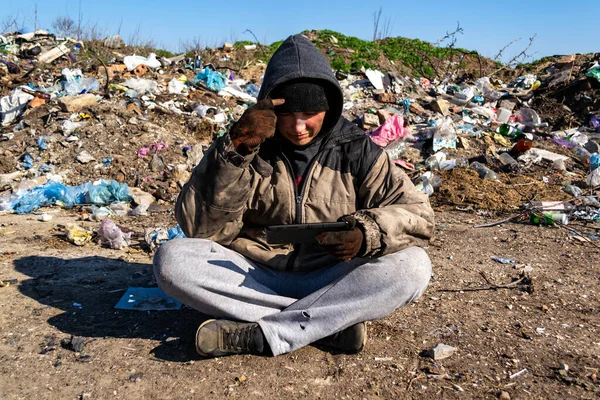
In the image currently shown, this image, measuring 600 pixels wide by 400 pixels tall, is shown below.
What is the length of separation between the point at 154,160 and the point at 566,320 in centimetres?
488

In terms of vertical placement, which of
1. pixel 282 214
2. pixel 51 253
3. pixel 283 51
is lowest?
pixel 51 253

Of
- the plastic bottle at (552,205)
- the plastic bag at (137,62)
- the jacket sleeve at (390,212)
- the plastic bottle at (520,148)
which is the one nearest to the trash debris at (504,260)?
the plastic bottle at (552,205)

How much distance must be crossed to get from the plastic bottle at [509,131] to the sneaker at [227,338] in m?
6.86

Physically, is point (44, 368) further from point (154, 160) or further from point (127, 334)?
point (154, 160)

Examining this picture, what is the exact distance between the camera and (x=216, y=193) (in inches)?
90.0

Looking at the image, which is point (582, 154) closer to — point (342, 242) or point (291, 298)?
point (291, 298)

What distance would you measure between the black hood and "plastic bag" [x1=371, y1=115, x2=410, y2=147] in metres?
4.64

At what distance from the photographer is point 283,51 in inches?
101

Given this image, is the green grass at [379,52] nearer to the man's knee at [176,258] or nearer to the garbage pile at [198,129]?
the garbage pile at [198,129]

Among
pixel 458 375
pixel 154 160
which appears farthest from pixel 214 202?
pixel 154 160

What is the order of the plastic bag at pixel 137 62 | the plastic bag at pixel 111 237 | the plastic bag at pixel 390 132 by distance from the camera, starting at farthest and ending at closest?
the plastic bag at pixel 137 62 → the plastic bag at pixel 390 132 → the plastic bag at pixel 111 237

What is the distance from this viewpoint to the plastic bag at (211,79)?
8.55m

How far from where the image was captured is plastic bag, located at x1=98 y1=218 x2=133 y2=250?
4.06 meters

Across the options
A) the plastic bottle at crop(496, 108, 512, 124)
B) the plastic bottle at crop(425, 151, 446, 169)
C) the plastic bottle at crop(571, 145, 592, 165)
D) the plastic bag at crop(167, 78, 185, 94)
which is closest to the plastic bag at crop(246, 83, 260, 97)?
the plastic bag at crop(167, 78, 185, 94)
